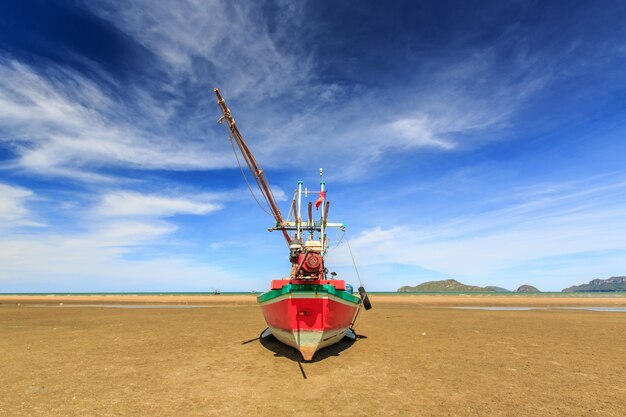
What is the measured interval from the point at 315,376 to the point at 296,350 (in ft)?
15.0

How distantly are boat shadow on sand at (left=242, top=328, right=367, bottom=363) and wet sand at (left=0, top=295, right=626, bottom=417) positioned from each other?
0.09 metres

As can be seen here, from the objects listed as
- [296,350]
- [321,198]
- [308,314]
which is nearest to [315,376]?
[308,314]

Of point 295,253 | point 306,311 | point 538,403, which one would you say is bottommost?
point 538,403

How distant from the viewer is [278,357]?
14727 mm

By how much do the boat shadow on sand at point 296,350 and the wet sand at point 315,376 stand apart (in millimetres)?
91

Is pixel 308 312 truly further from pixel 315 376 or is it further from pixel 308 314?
pixel 315 376

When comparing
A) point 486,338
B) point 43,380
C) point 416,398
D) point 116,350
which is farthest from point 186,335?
point 486,338

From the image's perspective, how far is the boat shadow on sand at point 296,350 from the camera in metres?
14.8

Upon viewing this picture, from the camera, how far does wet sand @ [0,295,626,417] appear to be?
8648mm

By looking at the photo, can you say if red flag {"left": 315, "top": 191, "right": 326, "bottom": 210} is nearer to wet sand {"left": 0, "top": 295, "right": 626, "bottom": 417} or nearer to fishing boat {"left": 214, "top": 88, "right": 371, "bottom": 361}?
fishing boat {"left": 214, "top": 88, "right": 371, "bottom": 361}

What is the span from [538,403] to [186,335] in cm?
1887

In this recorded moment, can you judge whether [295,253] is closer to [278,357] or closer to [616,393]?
[278,357]

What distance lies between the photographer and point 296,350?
16141 mm

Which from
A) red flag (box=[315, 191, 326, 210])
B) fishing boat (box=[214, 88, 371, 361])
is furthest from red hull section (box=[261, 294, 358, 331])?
red flag (box=[315, 191, 326, 210])
